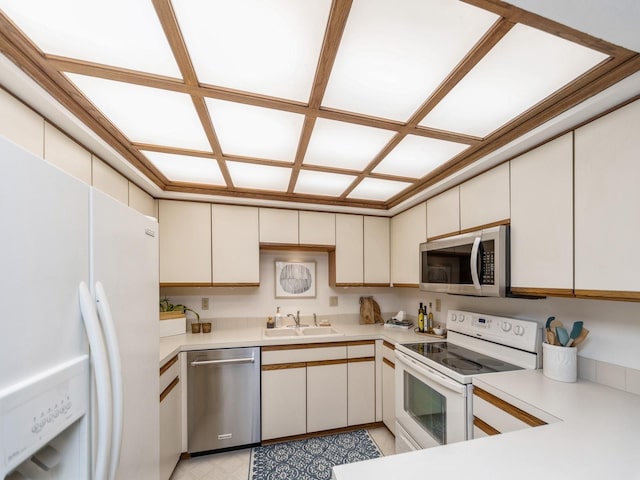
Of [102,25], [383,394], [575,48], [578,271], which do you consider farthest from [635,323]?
[102,25]

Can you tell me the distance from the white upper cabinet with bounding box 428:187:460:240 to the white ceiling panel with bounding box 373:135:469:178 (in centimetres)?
27

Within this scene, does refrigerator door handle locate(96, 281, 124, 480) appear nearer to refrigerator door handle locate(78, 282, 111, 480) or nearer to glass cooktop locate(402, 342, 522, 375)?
refrigerator door handle locate(78, 282, 111, 480)

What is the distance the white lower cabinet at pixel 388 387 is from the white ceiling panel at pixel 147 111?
85.7 inches

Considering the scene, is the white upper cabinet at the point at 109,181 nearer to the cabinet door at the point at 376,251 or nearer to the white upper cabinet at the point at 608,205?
the cabinet door at the point at 376,251

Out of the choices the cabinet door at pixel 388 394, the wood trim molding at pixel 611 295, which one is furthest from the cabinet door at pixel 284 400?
the wood trim molding at pixel 611 295

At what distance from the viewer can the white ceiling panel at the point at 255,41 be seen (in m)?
0.84

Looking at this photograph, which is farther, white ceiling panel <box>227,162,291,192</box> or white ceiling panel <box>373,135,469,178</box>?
white ceiling panel <box>227,162,291,192</box>

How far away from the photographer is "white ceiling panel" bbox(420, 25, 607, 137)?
3.14ft

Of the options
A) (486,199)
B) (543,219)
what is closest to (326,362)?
(486,199)

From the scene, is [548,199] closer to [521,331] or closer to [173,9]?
[521,331]

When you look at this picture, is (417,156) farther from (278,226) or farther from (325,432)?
(325,432)

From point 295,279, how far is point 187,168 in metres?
1.58

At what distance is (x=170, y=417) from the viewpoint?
1.91m

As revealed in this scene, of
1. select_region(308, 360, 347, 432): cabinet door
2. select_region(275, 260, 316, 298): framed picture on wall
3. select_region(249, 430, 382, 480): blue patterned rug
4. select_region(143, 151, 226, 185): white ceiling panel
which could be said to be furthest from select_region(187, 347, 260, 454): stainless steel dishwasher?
select_region(143, 151, 226, 185): white ceiling panel
